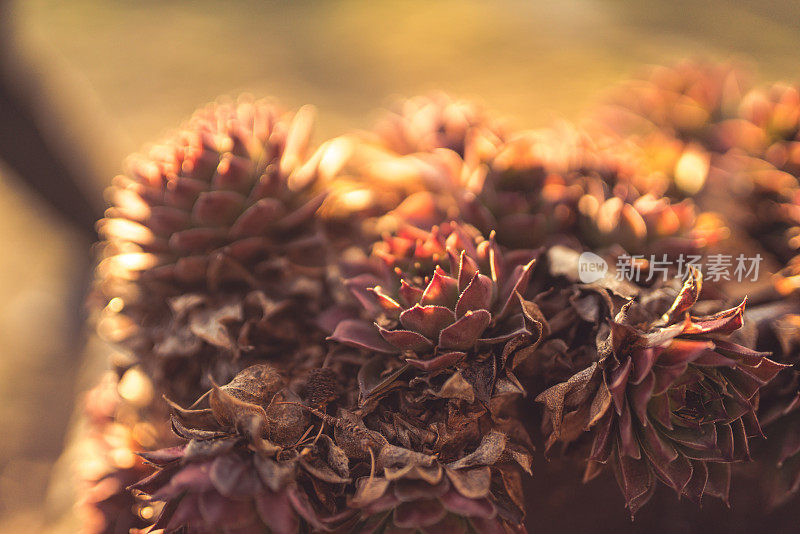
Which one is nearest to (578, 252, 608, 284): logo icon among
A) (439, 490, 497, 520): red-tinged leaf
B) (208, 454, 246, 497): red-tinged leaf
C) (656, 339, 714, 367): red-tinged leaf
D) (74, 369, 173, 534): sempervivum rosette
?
(656, 339, 714, 367): red-tinged leaf

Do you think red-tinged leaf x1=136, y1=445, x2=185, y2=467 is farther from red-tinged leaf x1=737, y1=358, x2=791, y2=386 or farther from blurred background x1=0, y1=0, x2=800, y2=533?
blurred background x1=0, y1=0, x2=800, y2=533

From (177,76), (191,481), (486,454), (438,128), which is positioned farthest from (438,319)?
(177,76)

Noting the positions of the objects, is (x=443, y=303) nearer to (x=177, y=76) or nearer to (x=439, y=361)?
(x=439, y=361)

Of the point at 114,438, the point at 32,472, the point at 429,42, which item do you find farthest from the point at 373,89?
the point at 114,438

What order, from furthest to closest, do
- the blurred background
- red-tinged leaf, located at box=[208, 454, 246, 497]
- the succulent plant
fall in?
the blurred background
the succulent plant
red-tinged leaf, located at box=[208, 454, 246, 497]

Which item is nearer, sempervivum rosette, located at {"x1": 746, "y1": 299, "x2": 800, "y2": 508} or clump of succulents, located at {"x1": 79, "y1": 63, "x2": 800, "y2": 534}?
clump of succulents, located at {"x1": 79, "y1": 63, "x2": 800, "y2": 534}

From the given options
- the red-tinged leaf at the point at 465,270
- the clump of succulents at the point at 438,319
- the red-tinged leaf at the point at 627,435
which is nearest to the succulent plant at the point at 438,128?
the clump of succulents at the point at 438,319

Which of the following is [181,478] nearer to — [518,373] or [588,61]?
[518,373]

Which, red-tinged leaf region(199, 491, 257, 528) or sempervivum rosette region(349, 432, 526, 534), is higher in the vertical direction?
red-tinged leaf region(199, 491, 257, 528)
